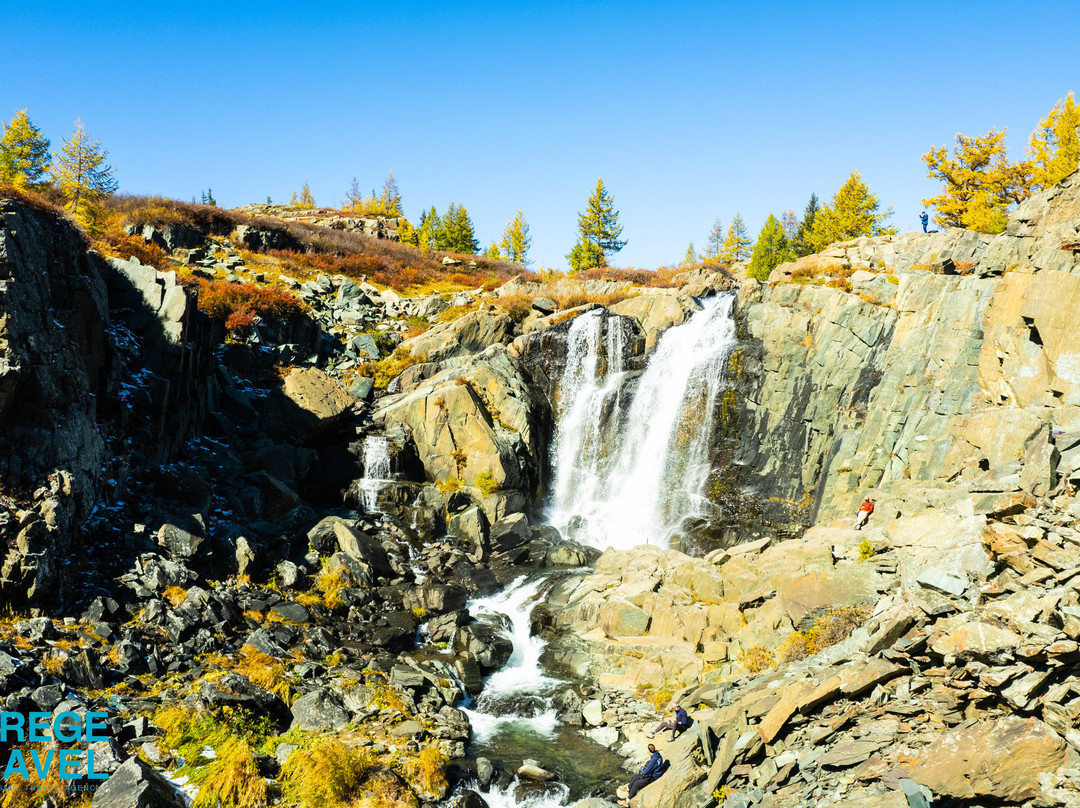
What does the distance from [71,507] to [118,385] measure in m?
6.85

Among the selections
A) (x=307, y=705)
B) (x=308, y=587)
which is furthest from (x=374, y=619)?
(x=307, y=705)

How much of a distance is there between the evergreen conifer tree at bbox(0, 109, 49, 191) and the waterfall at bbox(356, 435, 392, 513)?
1159 inches

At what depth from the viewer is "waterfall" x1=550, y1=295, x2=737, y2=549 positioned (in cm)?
3106

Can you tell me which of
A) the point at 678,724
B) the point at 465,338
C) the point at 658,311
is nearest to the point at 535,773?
the point at 678,724

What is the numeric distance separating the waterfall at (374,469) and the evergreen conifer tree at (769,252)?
38.5m

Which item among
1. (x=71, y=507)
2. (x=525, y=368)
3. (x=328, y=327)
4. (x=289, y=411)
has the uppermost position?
(x=328, y=327)

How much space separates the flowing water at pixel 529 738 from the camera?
14.1 metres

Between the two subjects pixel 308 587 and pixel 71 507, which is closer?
pixel 71 507

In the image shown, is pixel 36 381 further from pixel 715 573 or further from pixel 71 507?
pixel 715 573

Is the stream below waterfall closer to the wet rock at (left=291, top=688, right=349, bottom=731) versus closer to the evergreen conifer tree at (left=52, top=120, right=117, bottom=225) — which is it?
the wet rock at (left=291, top=688, right=349, bottom=731)

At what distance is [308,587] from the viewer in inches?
902

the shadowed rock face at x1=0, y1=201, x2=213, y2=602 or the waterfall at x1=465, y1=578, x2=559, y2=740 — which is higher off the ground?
A: the shadowed rock face at x1=0, y1=201, x2=213, y2=602

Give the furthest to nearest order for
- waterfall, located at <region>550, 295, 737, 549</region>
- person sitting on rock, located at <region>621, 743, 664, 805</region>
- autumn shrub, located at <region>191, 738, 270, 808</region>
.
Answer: waterfall, located at <region>550, 295, 737, 549</region> → person sitting on rock, located at <region>621, 743, 664, 805</region> → autumn shrub, located at <region>191, 738, 270, 808</region>

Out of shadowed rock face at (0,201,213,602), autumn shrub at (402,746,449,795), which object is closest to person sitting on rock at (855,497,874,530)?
autumn shrub at (402,746,449,795)
